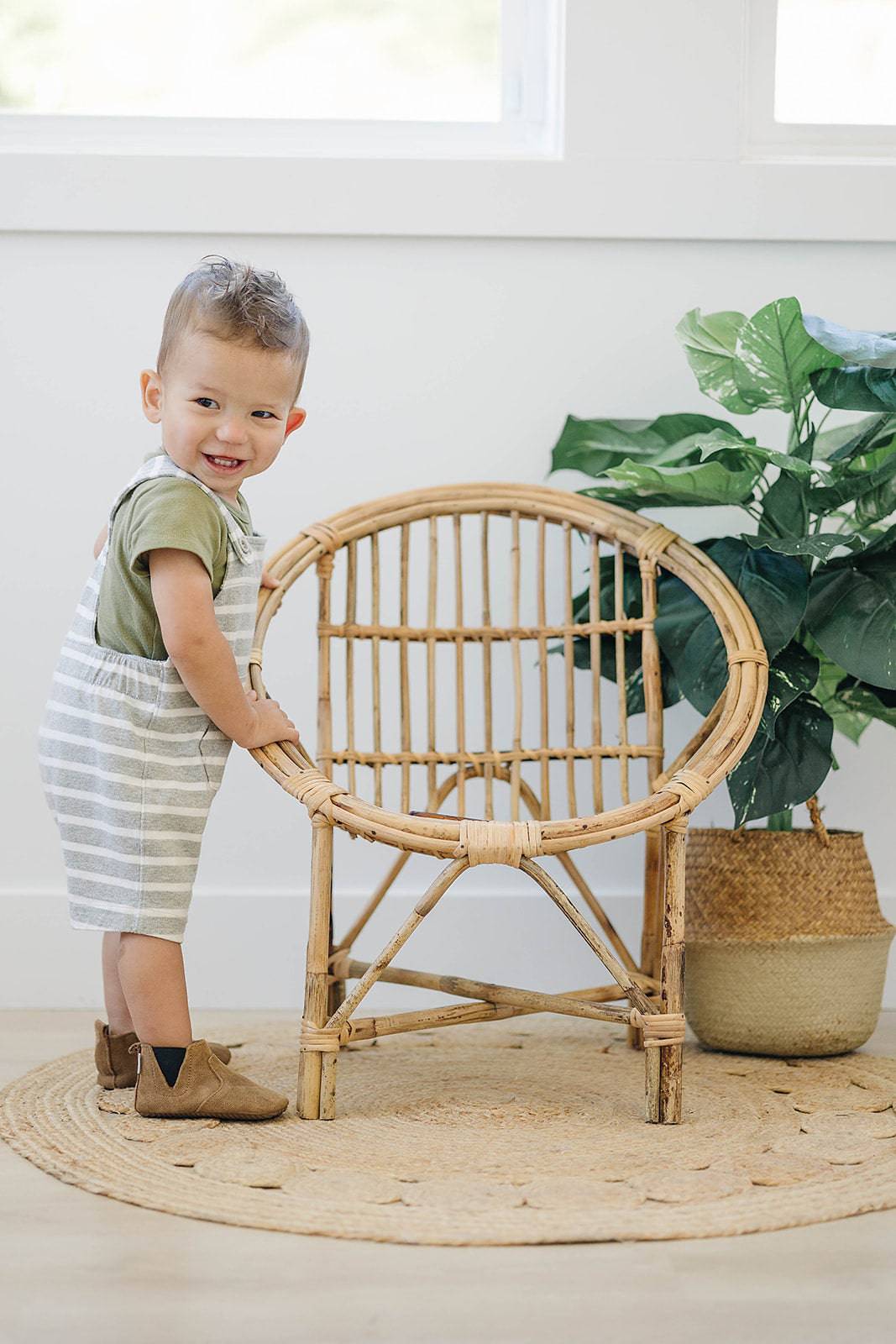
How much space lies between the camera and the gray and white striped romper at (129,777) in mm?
1282

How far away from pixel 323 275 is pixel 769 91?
0.71m

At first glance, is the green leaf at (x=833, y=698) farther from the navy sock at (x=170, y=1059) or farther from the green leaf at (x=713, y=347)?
the navy sock at (x=170, y=1059)

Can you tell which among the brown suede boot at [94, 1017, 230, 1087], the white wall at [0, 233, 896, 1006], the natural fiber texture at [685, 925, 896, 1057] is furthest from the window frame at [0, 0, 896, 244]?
the brown suede boot at [94, 1017, 230, 1087]

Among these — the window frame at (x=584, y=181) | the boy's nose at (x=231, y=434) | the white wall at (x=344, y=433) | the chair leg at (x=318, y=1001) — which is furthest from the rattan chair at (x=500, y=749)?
the window frame at (x=584, y=181)

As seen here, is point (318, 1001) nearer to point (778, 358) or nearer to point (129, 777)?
point (129, 777)

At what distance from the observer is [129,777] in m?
1.29

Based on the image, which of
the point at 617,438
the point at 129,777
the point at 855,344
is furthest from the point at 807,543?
the point at 129,777

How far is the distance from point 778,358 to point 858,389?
95mm

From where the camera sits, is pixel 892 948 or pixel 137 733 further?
pixel 892 948

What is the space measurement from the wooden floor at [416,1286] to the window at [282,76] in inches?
59.6

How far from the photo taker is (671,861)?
130 centimetres

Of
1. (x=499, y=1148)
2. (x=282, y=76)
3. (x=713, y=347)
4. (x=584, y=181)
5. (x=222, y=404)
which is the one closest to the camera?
(x=499, y=1148)

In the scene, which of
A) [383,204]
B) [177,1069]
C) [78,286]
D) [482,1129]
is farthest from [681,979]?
[78,286]

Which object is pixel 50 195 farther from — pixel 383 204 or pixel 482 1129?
pixel 482 1129
